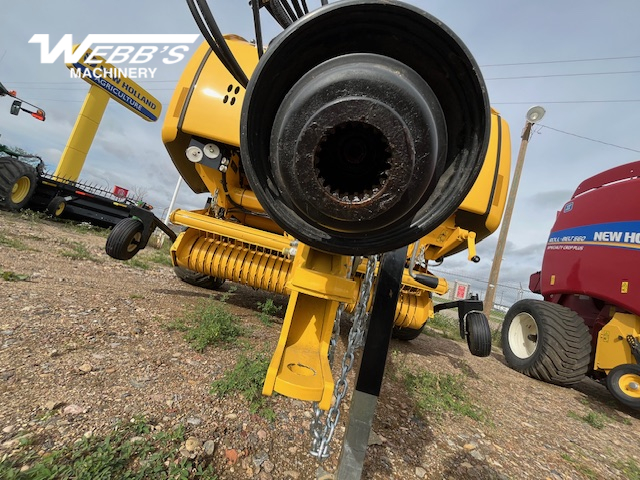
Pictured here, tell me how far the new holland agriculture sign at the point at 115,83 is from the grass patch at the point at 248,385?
12.8 meters

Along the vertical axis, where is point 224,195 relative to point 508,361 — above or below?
above

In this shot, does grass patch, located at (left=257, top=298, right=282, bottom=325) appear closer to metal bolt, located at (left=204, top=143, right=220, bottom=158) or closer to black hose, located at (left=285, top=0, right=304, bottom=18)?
metal bolt, located at (left=204, top=143, right=220, bottom=158)

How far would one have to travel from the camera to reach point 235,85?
268cm

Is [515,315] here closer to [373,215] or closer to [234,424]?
[234,424]

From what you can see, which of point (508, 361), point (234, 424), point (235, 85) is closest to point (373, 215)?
point (234, 424)

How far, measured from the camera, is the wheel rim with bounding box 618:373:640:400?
11.1 ft

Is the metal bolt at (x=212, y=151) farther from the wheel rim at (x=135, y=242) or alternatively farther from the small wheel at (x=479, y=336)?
the small wheel at (x=479, y=336)

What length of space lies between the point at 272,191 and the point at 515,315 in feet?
18.5

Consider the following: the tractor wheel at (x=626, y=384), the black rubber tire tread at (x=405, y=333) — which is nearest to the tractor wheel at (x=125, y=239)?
the black rubber tire tread at (x=405, y=333)

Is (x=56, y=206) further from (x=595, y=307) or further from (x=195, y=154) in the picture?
(x=595, y=307)

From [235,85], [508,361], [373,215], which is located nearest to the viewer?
[373,215]

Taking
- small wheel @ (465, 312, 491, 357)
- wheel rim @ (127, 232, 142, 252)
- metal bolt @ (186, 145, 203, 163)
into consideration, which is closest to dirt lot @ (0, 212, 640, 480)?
wheel rim @ (127, 232, 142, 252)

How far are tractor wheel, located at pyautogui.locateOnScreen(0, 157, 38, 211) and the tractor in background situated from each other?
31.9 feet

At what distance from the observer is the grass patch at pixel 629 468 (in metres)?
2.29
